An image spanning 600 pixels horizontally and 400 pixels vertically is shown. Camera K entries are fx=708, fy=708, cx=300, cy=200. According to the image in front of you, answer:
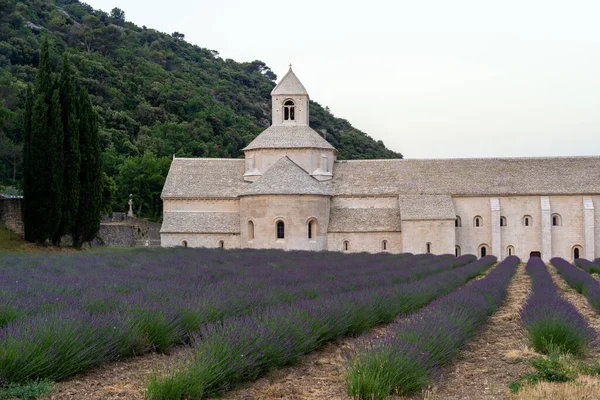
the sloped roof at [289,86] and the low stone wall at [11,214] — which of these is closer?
the low stone wall at [11,214]

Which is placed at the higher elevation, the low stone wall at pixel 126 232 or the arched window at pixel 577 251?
the low stone wall at pixel 126 232

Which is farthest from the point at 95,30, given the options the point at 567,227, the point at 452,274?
the point at 452,274

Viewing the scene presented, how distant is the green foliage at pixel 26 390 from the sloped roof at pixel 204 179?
39102 millimetres

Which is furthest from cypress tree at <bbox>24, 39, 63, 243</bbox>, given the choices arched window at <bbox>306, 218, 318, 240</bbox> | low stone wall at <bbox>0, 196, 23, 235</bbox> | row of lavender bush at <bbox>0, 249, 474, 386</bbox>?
arched window at <bbox>306, 218, 318, 240</bbox>

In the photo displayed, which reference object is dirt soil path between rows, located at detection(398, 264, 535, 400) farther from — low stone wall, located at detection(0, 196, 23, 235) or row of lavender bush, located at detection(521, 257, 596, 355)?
low stone wall, located at detection(0, 196, 23, 235)

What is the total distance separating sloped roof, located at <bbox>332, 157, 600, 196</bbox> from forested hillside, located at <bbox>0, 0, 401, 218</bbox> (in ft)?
71.3

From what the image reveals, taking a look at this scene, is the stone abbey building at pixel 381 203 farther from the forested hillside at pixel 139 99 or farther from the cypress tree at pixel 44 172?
the forested hillside at pixel 139 99

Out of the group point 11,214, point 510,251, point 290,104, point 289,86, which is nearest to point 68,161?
point 11,214

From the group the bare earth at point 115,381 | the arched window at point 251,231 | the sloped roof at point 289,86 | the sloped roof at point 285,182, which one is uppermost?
the sloped roof at point 289,86

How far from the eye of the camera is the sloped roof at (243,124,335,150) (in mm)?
46312

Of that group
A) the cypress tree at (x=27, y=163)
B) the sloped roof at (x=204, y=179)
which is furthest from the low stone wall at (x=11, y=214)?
the sloped roof at (x=204, y=179)

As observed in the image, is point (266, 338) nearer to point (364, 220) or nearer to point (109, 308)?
point (109, 308)

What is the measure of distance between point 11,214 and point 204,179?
50.5 feet

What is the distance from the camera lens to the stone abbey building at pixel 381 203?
42906 mm
